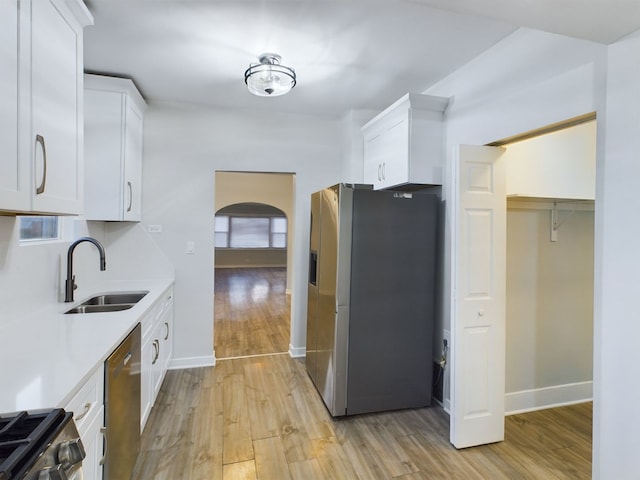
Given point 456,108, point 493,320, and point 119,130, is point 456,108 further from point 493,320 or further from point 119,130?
point 119,130

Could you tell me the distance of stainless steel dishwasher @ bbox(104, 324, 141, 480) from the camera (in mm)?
1450

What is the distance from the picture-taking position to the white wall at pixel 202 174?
3289mm

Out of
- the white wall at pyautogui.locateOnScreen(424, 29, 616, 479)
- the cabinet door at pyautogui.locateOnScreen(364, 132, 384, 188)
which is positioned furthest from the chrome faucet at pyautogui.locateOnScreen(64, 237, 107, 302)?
the white wall at pyautogui.locateOnScreen(424, 29, 616, 479)

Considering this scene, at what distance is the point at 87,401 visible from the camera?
1257 millimetres

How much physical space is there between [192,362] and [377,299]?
6.66 feet

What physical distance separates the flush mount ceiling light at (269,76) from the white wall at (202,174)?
1096 millimetres

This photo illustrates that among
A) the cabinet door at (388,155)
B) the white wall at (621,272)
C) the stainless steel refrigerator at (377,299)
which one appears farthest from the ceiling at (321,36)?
the stainless steel refrigerator at (377,299)

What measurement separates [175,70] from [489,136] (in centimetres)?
231

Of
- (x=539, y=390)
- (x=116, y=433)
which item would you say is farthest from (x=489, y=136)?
(x=116, y=433)

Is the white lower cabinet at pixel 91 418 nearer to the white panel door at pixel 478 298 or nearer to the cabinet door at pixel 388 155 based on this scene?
the white panel door at pixel 478 298

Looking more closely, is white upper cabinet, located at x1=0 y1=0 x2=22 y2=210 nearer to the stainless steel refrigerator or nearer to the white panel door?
the stainless steel refrigerator

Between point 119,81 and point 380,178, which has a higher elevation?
point 119,81

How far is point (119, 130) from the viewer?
266 cm

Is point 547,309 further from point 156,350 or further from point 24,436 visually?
point 24,436
